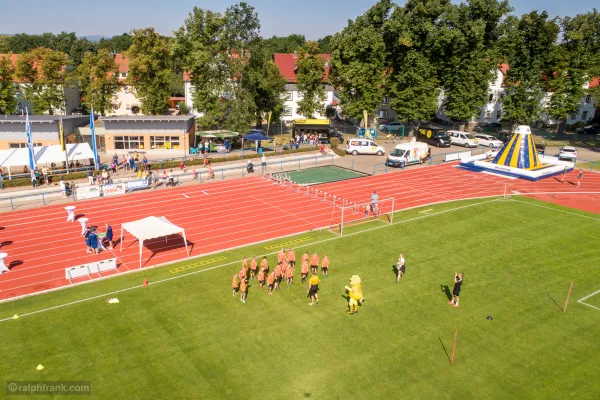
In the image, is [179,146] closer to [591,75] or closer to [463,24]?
[463,24]

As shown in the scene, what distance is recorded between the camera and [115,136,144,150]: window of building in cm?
4622

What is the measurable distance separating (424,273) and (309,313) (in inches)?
264

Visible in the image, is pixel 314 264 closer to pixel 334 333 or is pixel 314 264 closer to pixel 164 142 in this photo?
pixel 334 333

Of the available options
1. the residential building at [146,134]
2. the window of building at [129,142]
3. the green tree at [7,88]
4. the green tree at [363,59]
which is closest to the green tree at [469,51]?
the green tree at [363,59]

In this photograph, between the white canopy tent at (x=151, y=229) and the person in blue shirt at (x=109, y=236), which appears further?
the person in blue shirt at (x=109, y=236)

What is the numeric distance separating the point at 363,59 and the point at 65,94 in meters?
42.8

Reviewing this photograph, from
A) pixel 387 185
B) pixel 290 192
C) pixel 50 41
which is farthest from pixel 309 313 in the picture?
pixel 50 41

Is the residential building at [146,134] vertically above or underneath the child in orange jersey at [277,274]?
above

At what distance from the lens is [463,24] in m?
53.7

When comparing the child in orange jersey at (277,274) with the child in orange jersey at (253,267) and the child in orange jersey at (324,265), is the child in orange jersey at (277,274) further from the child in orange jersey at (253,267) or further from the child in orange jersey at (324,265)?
the child in orange jersey at (324,265)

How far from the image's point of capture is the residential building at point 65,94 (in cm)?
5488

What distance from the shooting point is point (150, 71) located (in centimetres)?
5516

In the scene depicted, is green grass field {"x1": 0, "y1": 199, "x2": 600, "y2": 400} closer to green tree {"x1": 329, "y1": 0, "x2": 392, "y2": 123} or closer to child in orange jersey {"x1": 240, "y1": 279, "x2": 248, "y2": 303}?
child in orange jersey {"x1": 240, "y1": 279, "x2": 248, "y2": 303}

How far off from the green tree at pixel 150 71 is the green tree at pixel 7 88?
12.8 metres
